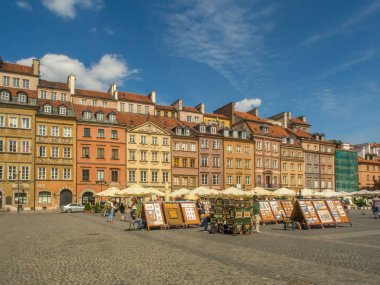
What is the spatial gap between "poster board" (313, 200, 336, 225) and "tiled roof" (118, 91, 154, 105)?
4420 cm

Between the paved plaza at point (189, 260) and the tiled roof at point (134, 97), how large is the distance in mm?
47130

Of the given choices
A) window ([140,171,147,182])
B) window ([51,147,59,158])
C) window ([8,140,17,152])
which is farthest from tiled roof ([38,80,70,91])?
window ([140,171,147,182])

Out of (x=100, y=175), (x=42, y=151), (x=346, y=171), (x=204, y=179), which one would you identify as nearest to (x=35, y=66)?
(x=42, y=151)

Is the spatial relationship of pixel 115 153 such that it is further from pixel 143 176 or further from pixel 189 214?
pixel 189 214

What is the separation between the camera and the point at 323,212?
76.4ft

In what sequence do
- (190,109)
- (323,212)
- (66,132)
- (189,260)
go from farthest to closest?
1. (190,109)
2. (66,132)
3. (323,212)
4. (189,260)

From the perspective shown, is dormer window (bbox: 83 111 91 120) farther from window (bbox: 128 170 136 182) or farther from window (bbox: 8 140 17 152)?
window (bbox: 8 140 17 152)

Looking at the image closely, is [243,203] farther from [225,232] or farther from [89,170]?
[89,170]

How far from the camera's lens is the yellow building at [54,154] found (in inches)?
2010

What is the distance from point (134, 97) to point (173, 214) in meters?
44.4

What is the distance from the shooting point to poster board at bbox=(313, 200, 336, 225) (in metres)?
23.0

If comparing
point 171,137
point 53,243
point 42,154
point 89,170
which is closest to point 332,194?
point 171,137

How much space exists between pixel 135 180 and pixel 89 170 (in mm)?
6464

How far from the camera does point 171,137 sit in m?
59.8
